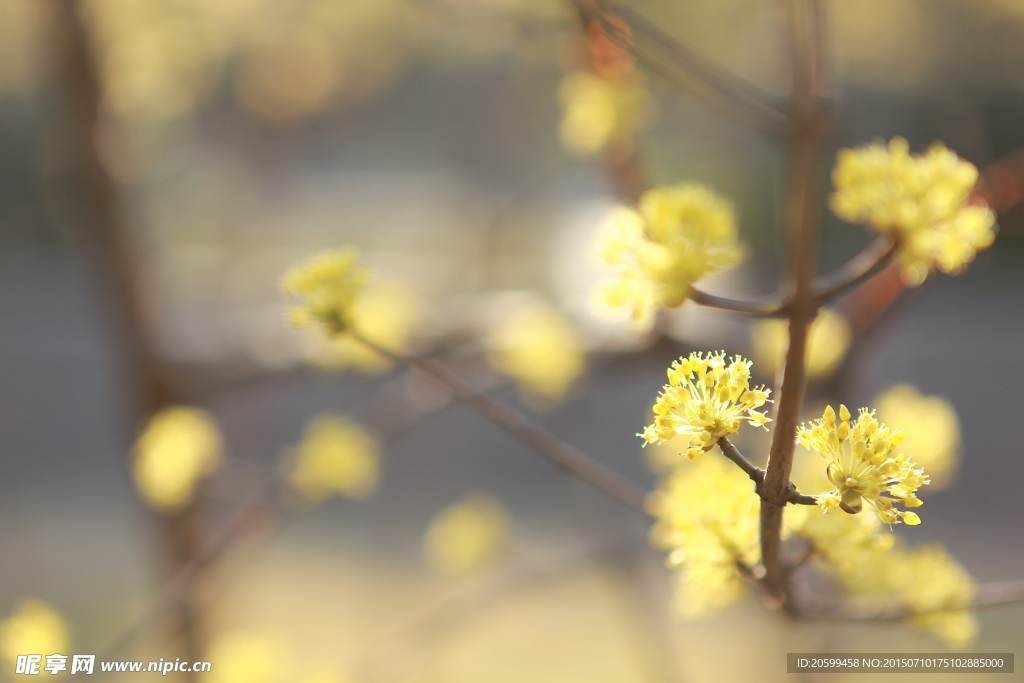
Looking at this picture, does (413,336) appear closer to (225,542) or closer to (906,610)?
(225,542)

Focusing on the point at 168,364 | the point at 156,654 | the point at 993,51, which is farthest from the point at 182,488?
the point at 993,51

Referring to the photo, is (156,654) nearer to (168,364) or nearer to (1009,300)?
(168,364)

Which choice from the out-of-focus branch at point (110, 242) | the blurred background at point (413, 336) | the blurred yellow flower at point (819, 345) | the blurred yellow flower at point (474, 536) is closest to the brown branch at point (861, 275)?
the blurred background at point (413, 336)

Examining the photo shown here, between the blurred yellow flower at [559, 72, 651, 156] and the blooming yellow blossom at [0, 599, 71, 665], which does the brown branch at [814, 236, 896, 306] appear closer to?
the blurred yellow flower at [559, 72, 651, 156]

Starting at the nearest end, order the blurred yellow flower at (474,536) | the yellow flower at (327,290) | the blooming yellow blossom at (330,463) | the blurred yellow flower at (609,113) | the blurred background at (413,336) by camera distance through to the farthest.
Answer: the yellow flower at (327,290)
the blurred yellow flower at (609,113)
the blooming yellow blossom at (330,463)
the blurred background at (413,336)
the blurred yellow flower at (474,536)

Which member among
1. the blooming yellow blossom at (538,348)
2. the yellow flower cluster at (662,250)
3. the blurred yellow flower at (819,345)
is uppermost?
the blooming yellow blossom at (538,348)

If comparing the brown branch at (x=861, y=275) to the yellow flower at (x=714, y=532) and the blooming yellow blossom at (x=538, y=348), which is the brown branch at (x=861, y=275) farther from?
the blooming yellow blossom at (x=538, y=348)
